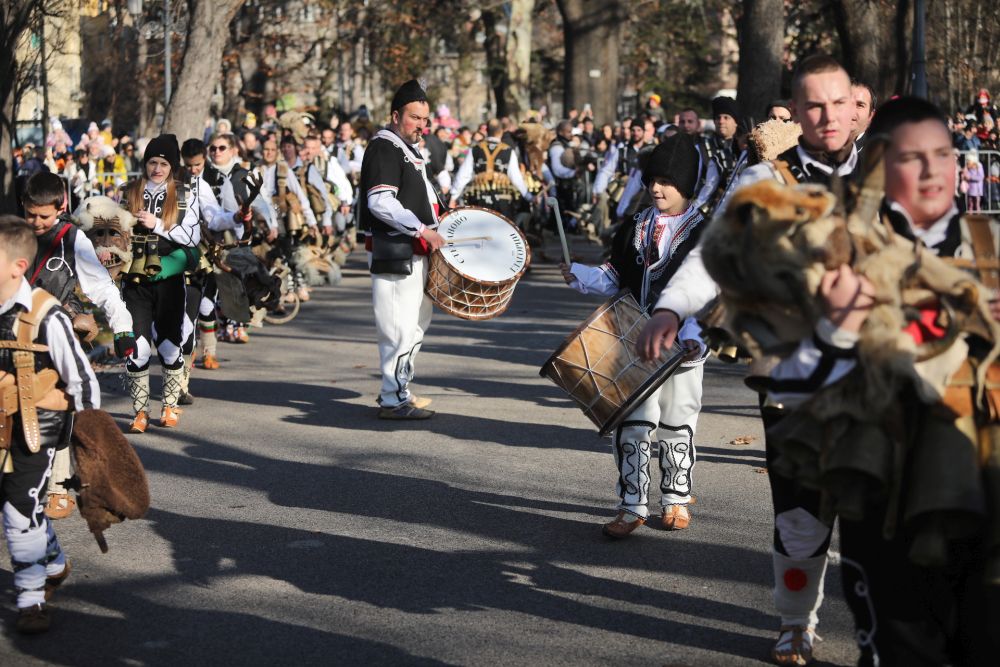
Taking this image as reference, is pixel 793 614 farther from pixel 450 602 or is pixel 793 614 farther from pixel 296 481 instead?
pixel 296 481

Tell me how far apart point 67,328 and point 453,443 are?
405 centimetres

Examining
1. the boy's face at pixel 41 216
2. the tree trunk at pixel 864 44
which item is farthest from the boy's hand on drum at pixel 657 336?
the tree trunk at pixel 864 44

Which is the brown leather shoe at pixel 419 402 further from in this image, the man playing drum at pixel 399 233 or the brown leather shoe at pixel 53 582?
the brown leather shoe at pixel 53 582

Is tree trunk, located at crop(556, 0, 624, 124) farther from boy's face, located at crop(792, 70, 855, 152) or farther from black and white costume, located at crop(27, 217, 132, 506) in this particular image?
boy's face, located at crop(792, 70, 855, 152)

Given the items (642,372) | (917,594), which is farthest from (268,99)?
Answer: (917,594)

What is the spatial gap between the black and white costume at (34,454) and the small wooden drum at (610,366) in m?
2.19

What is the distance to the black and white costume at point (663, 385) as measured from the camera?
22.6 feet

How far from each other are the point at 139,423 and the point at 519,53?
110 ft

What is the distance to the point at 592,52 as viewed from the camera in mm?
37219

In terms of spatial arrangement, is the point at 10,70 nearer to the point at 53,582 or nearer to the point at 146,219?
the point at 146,219

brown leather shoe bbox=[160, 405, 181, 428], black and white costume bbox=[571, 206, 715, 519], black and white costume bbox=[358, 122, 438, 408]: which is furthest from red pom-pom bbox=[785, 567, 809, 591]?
brown leather shoe bbox=[160, 405, 181, 428]

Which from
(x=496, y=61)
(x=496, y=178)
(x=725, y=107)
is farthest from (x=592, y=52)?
(x=725, y=107)

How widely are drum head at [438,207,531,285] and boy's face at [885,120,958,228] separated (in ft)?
19.3

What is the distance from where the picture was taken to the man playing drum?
1015 cm
